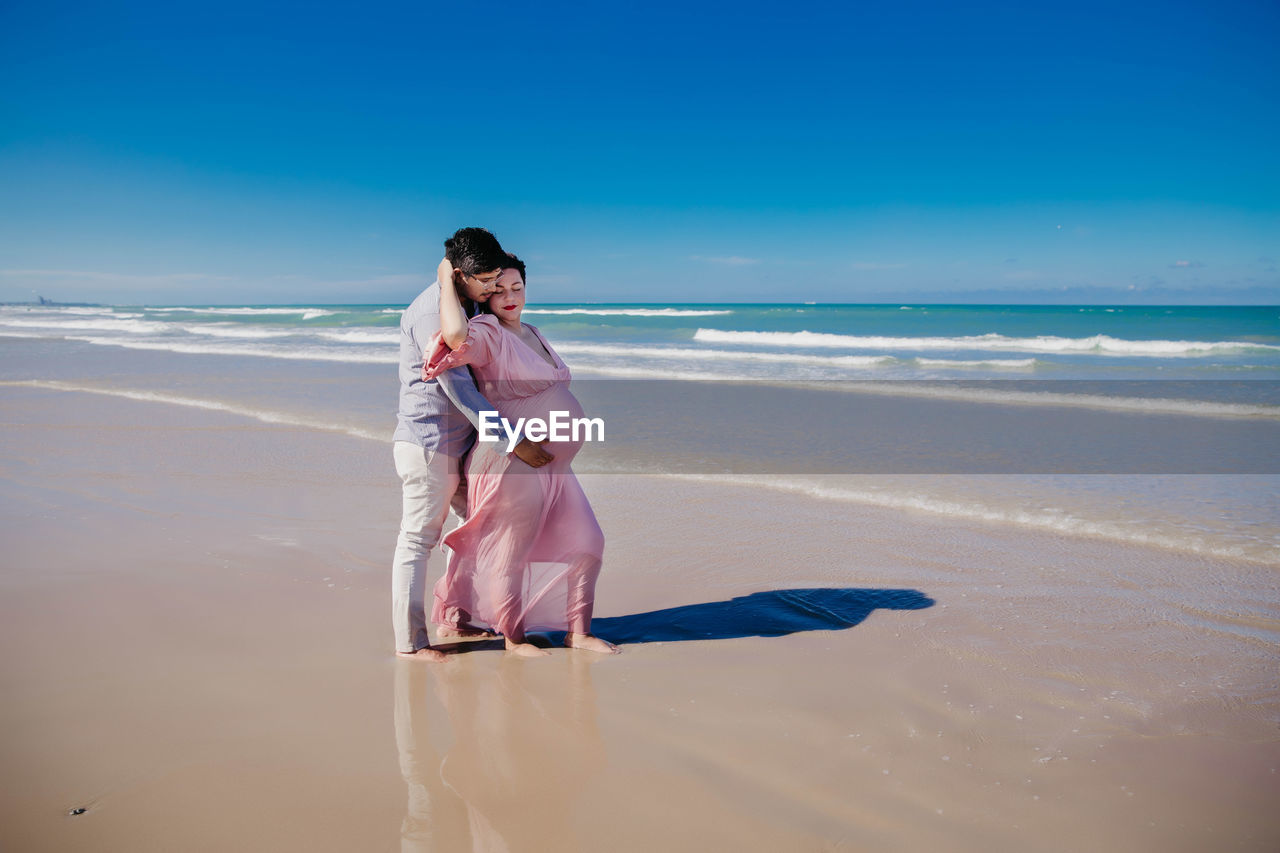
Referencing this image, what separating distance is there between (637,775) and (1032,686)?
171 cm

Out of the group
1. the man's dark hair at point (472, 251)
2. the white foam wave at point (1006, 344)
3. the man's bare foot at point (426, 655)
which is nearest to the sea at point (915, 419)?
the white foam wave at point (1006, 344)

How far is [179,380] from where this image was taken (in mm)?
14289

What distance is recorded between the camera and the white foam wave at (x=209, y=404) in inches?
361

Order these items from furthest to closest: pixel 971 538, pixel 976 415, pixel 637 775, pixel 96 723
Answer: pixel 976 415, pixel 971 538, pixel 96 723, pixel 637 775

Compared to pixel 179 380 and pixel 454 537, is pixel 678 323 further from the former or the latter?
pixel 454 537

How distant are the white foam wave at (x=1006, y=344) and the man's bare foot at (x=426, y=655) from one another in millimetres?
24773

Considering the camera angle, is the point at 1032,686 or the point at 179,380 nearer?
the point at 1032,686

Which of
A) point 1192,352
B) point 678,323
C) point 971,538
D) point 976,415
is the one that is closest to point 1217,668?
point 971,538

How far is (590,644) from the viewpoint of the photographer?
11.6 feet

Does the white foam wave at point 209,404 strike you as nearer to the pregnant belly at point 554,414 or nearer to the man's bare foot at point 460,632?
the man's bare foot at point 460,632

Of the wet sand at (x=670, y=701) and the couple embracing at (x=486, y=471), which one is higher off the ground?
the couple embracing at (x=486, y=471)

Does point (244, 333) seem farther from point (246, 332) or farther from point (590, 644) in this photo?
point (590, 644)

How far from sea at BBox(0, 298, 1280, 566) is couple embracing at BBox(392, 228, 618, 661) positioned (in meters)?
3.11

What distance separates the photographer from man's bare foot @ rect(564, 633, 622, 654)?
138 inches
